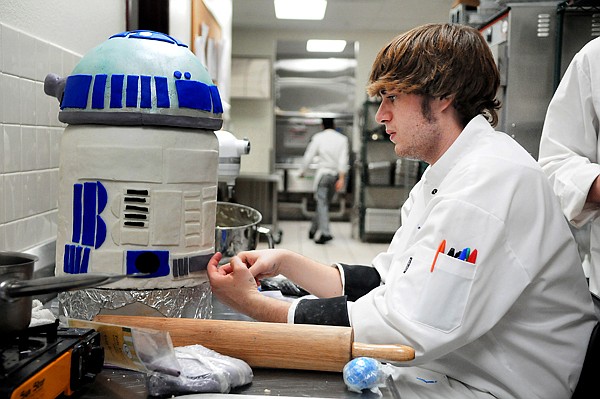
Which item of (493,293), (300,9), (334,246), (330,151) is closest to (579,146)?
(493,293)

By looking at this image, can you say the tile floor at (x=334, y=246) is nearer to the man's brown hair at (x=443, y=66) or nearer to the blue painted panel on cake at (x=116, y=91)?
the man's brown hair at (x=443, y=66)

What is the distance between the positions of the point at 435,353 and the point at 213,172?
0.58m

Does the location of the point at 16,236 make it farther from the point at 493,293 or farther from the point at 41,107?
the point at 493,293

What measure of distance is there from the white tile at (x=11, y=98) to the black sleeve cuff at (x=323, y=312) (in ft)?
2.80

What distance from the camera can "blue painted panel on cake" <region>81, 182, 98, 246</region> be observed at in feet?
3.77

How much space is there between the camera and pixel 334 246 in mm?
7711

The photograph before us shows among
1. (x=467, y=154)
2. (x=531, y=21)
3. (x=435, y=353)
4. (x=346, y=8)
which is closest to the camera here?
(x=435, y=353)

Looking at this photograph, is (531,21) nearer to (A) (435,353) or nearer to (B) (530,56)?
(B) (530,56)

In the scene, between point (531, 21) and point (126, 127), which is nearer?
point (126, 127)

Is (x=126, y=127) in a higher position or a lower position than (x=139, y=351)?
higher

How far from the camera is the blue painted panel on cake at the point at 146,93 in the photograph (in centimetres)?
114

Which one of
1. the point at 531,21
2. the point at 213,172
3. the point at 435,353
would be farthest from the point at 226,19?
the point at 435,353

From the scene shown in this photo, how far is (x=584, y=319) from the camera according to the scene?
127 centimetres

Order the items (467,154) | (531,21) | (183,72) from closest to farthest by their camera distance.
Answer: (183,72)
(467,154)
(531,21)
